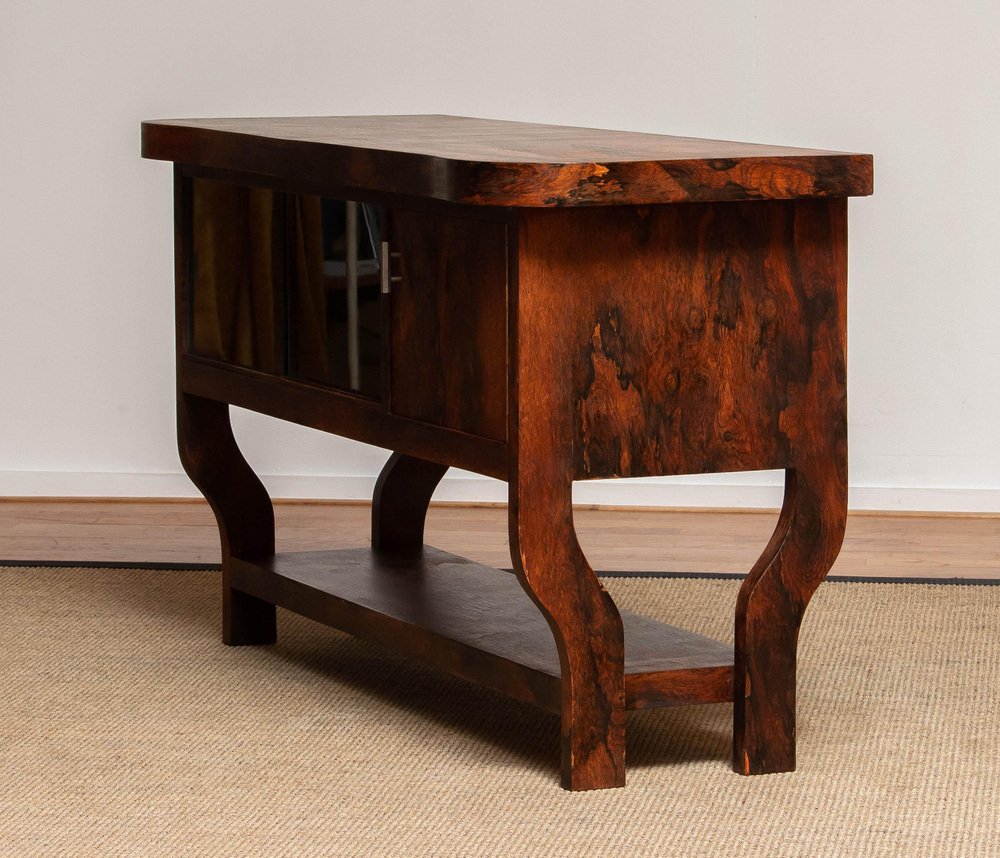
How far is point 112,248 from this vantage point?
168 inches

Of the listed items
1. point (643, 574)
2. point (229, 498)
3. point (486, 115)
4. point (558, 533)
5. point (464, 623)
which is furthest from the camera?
point (486, 115)

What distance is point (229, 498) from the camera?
296cm

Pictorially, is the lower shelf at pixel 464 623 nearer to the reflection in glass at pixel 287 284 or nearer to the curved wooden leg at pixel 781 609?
the curved wooden leg at pixel 781 609

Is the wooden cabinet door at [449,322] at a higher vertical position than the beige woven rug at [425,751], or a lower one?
higher

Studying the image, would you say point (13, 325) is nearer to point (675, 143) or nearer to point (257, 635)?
point (257, 635)

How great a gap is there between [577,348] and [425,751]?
0.63m

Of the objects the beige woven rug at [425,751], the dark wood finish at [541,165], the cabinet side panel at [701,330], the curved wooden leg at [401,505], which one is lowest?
the beige woven rug at [425,751]

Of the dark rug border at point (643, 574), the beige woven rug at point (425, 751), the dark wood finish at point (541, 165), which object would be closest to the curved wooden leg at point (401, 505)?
the beige woven rug at point (425, 751)

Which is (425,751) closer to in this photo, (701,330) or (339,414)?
(339,414)

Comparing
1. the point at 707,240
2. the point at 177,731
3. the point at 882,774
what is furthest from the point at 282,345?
the point at 882,774

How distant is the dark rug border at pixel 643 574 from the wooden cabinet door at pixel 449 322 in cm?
115

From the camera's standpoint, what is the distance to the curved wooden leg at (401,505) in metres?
A: 3.10

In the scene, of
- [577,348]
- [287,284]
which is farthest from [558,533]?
[287,284]

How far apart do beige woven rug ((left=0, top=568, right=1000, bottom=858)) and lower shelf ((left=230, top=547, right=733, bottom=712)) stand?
0.35 ft
